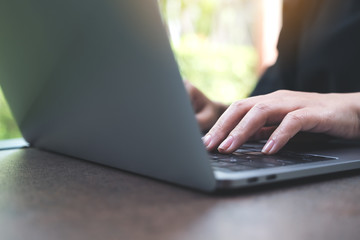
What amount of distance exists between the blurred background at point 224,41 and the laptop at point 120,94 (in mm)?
3982

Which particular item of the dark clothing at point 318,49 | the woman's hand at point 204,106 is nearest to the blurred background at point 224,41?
the dark clothing at point 318,49

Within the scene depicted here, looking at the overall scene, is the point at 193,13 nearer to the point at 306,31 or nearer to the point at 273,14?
the point at 273,14

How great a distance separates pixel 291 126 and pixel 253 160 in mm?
128

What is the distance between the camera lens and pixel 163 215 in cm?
35

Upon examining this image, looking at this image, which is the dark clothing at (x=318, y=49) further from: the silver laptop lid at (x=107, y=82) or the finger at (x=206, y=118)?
the silver laptop lid at (x=107, y=82)

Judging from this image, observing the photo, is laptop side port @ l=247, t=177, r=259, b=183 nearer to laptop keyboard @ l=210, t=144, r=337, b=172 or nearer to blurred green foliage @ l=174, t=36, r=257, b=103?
laptop keyboard @ l=210, t=144, r=337, b=172

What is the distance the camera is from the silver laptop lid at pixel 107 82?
0.40 m

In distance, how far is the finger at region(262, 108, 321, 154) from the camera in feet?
2.04

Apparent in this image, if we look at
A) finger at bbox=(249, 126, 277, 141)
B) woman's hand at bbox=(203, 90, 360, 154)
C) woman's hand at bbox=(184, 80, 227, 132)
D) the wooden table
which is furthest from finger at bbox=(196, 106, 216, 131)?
the wooden table

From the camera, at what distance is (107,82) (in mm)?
493

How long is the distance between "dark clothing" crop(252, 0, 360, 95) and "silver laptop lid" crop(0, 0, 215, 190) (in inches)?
35.9

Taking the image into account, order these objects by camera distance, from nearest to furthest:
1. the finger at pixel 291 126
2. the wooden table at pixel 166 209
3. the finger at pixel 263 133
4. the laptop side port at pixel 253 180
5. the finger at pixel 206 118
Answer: the wooden table at pixel 166 209 < the laptop side port at pixel 253 180 < the finger at pixel 291 126 < the finger at pixel 263 133 < the finger at pixel 206 118

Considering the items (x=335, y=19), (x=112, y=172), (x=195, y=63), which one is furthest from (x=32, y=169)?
(x=195, y=63)

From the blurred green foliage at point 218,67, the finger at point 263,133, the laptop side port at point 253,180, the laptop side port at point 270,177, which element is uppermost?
the laptop side port at point 253,180
